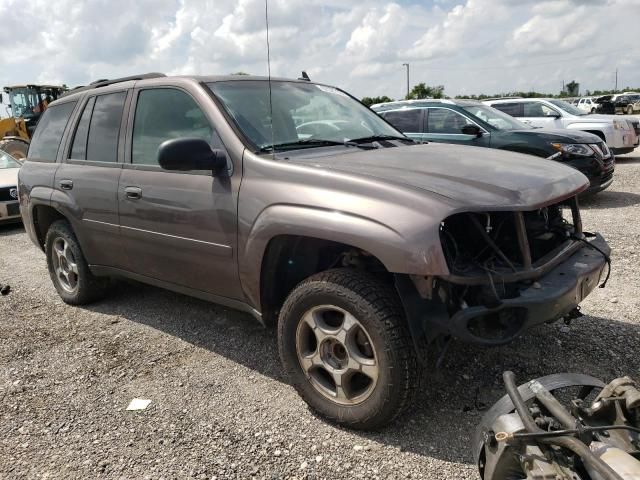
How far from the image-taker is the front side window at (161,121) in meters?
3.58

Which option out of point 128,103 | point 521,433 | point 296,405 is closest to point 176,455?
point 296,405

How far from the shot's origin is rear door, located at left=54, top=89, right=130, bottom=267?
13.4ft

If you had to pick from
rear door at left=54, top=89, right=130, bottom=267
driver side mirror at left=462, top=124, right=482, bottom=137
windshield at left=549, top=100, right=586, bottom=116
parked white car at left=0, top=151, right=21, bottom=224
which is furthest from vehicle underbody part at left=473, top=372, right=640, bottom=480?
windshield at left=549, top=100, right=586, bottom=116

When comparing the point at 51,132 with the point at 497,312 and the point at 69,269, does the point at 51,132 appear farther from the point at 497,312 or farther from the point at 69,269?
the point at 497,312

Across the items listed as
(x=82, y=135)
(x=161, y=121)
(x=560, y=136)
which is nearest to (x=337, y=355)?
(x=161, y=121)

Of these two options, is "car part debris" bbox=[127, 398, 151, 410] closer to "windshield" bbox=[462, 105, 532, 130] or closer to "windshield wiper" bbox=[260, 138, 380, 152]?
"windshield wiper" bbox=[260, 138, 380, 152]

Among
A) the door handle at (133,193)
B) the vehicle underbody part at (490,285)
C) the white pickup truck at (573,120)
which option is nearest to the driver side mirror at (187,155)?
Result: the door handle at (133,193)

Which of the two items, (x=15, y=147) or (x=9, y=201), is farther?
(x=15, y=147)

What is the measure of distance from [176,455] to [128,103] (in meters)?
2.51

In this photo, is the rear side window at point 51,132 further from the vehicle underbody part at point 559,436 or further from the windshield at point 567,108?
the windshield at point 567,108

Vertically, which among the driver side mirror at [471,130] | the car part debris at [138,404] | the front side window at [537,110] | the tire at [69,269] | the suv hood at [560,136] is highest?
the front side window at [537,110]

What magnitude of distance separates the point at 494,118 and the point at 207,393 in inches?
286

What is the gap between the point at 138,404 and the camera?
3.27 meters

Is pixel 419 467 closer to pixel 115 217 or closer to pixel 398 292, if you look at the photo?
pixel 398 292
